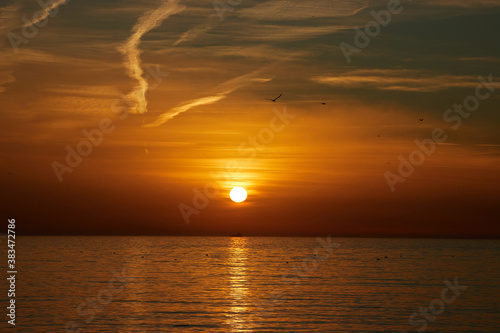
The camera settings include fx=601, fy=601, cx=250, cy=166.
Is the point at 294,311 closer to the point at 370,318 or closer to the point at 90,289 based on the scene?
the point at 370,318

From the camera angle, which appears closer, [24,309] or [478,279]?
[24,309]

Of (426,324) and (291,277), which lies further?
(291,277)

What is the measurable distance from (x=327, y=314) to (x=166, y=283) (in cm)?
3269

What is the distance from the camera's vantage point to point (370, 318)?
54188 millimetres

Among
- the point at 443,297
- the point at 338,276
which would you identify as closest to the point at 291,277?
the point at 338,276

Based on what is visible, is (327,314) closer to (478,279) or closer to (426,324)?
(426,324)

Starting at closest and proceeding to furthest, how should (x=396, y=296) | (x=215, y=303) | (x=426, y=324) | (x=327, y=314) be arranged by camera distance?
(x=426, y=324), (x=327, y=314), (x=215, y=303), (x=396, y=296)

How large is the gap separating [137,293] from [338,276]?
123ft

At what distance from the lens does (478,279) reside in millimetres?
94688

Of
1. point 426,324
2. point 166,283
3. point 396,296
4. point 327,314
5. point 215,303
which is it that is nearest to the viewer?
point 426,324

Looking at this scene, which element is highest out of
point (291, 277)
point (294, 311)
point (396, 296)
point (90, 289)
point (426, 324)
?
point (291, 277)

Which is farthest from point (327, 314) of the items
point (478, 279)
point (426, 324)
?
point (478, 279)

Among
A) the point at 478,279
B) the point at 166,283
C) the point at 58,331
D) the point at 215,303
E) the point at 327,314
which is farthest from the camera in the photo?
the point at 478,279

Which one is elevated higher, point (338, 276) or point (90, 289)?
point (338, 276)
